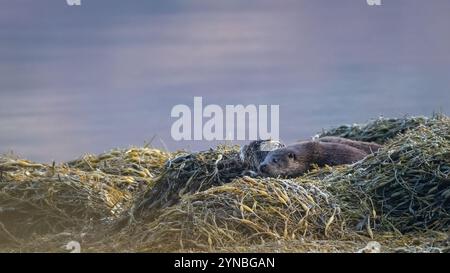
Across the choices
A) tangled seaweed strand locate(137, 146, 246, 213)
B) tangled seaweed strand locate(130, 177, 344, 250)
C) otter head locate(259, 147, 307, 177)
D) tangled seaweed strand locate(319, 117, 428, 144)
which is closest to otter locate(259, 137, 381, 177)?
otter head locate(259, 147, 307, 177)

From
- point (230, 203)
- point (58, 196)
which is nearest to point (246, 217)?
point (230, 203)

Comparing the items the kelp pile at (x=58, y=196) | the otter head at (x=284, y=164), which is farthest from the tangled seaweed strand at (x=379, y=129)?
the kelp pile at (x=58, y=196)

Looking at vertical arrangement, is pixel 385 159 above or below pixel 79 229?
above

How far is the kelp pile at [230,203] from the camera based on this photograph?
570 cm

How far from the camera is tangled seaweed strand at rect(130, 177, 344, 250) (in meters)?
5.65

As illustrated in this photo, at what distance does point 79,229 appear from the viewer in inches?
275

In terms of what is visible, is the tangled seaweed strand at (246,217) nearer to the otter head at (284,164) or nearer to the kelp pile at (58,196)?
the kelp pile at (58,196)

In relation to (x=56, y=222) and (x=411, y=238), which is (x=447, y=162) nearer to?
(x=411, y=238)

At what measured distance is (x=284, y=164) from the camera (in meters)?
8.14

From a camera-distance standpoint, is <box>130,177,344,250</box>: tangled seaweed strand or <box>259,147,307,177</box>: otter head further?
<box>259,147,307,177</box>: otter head

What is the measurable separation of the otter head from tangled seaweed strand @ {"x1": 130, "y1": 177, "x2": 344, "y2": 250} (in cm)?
153

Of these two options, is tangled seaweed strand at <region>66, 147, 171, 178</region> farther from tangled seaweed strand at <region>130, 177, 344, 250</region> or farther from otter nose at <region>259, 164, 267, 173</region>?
tangled seaweed strand at <region>130, 177, 344, 250</region>
